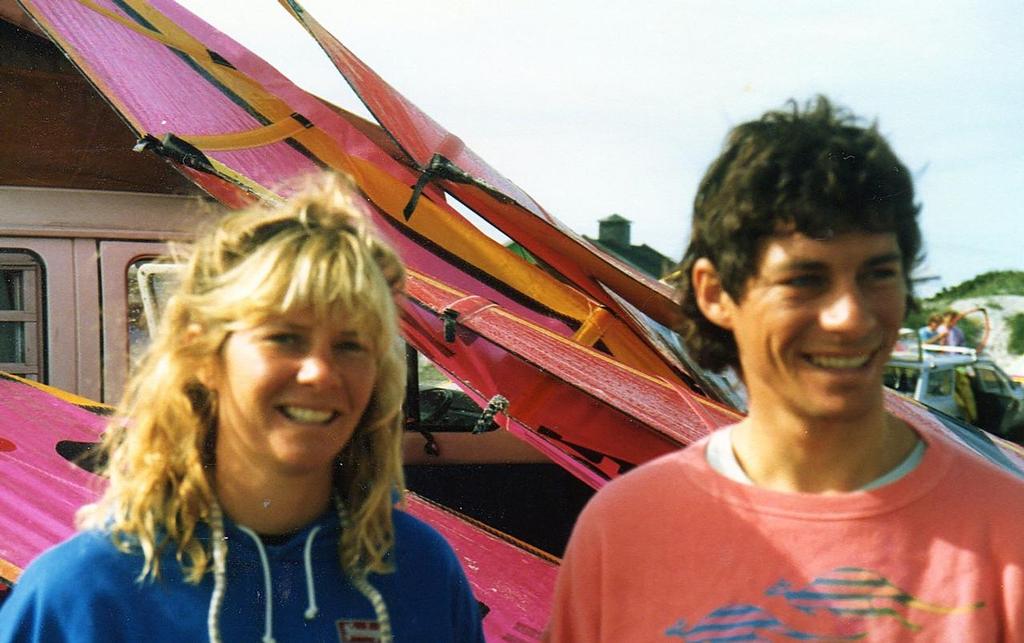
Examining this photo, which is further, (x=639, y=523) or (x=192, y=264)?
(x=192, y=264)

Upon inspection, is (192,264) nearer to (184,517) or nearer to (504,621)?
(184,517)

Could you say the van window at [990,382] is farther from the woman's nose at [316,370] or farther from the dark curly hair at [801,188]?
the woman's nose at [316,370]

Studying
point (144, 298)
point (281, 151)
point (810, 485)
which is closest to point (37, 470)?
point (144, 298)

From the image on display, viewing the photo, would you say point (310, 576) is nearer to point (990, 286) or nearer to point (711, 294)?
point (711, 294)

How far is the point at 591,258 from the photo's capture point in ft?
10.5

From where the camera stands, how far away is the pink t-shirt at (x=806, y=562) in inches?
42.4

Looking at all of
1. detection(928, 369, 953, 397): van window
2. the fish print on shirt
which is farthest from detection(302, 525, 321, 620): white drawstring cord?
detection(928, 369, 953, 397): van window

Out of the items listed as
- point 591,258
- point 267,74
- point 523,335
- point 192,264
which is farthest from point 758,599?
point 267,74

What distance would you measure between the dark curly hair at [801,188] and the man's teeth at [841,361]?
14 cm

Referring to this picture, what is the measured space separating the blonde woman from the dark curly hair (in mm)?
461

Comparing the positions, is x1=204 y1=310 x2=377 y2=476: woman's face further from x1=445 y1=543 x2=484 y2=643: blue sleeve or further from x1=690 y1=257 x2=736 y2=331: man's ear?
x1=690 y1=257 x2=736 y2=331: man's ear

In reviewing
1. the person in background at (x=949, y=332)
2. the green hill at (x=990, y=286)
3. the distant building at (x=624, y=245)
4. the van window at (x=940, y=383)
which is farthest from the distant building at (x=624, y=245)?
the van window at (x=940, y=383)

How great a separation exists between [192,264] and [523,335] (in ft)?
4.58

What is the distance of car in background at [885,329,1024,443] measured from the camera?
29.3ft
